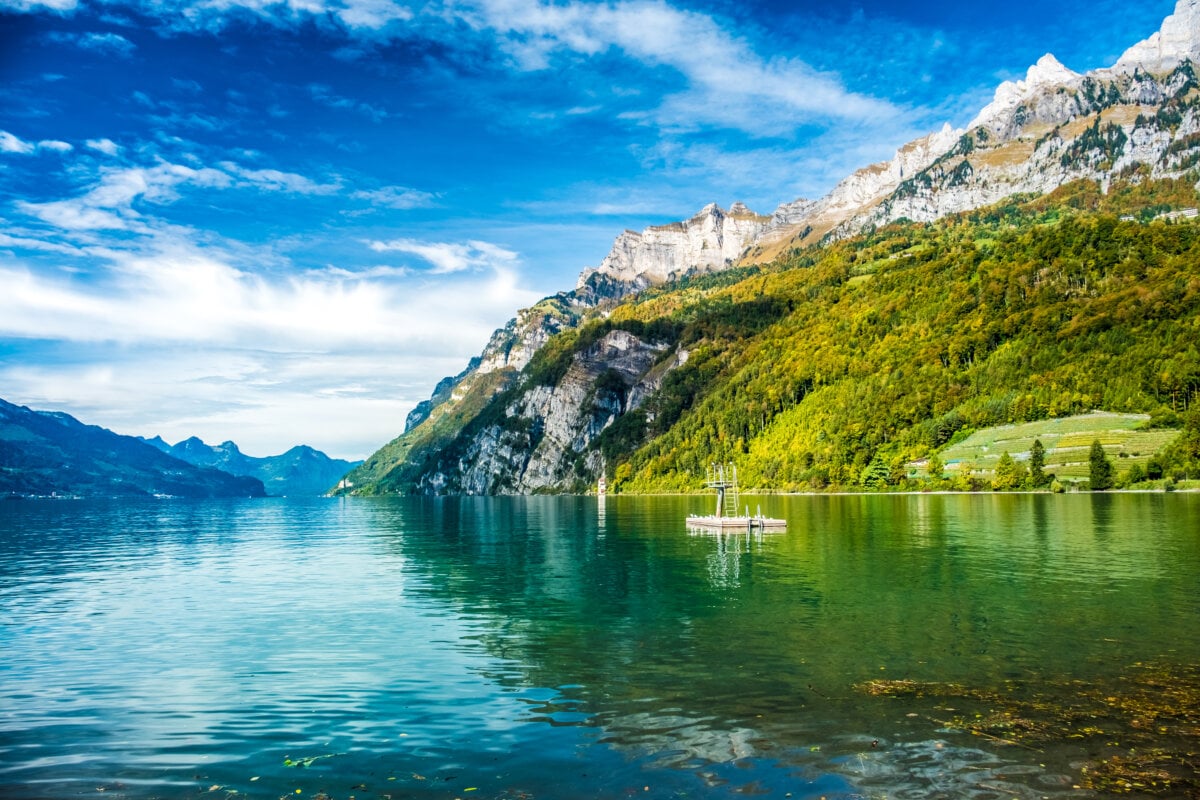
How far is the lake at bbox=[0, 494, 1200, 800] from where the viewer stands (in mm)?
20062

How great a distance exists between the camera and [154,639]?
4153 centimetres

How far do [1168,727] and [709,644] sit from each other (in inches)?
721

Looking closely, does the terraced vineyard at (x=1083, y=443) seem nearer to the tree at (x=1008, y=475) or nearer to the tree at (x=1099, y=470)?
the tree at (x=1099, y=470)

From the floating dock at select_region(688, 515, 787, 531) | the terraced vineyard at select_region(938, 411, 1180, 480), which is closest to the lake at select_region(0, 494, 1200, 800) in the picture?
the floating dock at select_region(688, 515, 787, 531)

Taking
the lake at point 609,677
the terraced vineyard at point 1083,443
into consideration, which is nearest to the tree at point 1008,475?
the terraced vineyard at point 1083,443

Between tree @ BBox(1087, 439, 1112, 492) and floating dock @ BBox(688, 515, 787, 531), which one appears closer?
floating dock @ BBox(688, 515, 787, 531)

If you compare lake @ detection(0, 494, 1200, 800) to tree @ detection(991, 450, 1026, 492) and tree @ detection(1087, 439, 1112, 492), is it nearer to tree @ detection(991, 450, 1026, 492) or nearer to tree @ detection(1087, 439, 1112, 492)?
tree @ detection(1087, 439, 1112, 492)

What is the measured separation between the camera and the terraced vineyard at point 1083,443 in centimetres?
17088

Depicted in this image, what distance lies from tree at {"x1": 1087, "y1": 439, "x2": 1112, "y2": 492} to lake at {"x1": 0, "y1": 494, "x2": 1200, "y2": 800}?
380 feet

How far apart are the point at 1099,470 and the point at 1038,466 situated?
577 inches

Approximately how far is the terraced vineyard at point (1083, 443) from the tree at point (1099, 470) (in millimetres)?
4030

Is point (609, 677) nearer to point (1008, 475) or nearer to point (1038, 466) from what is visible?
point (1008, 475)

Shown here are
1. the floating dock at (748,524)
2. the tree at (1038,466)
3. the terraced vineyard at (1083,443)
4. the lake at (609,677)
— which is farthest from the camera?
the tree at (1038,466)

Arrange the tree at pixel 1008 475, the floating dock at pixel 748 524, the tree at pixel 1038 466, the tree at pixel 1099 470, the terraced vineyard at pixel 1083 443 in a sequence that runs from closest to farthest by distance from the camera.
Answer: the floating dock at pixel 748 524 < the tree at pixel 1099 470 < the terraced vineyard at pixel 1083 443 < the tree at pixel 1038 466 < the tree at pixel 1008 475
